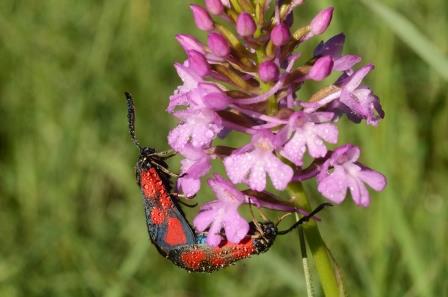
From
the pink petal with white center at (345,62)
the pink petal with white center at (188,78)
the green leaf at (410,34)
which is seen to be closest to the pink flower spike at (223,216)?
the pink petal with white center at (188,78)

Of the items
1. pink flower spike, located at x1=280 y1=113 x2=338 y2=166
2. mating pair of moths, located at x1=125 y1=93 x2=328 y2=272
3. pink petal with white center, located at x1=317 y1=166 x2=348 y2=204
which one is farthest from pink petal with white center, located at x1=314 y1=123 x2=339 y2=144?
mating pair of moths, located at x1=125 y1=93 x2=328 y2=272

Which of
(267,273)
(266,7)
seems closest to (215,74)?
(266,7)

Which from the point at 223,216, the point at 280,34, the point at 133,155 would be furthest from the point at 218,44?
the point at 133,155

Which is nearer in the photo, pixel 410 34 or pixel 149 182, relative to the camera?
pixel 149 182

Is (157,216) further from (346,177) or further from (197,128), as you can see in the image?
(346,177)

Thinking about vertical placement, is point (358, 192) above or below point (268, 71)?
below

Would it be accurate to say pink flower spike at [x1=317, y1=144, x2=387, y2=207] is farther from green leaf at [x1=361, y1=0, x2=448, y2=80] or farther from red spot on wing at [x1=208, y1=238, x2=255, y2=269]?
green leaf at [x1=361, y1=0, x2=448, y2=80]

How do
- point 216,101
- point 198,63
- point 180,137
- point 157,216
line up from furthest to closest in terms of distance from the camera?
point 157,216 < point 180,137 < point 198,63 < point 216,101

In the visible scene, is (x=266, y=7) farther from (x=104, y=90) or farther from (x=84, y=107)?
(x=104, y=90)
